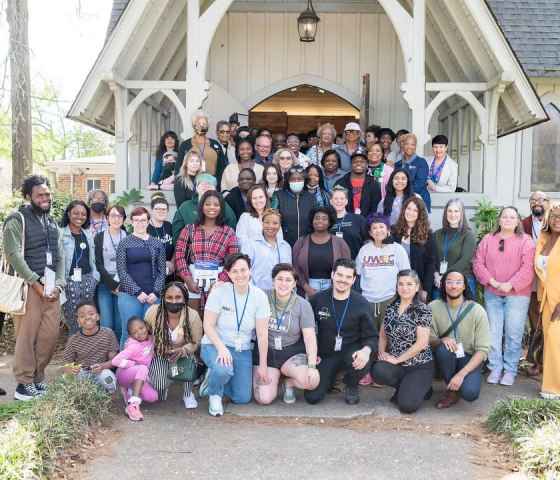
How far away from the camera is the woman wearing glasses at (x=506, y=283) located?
650cm

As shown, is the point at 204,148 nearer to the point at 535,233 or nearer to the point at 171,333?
the point at 171,333

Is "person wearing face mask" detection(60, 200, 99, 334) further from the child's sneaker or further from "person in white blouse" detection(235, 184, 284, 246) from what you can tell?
"person in white blouse" detection(235, 184, 284, 246)

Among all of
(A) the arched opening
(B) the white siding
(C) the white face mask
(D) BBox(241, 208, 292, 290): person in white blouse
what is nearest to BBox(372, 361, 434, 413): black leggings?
(D) BBox(241, 208, 292, 290): person in white blouse

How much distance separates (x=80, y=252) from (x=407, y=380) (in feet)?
10.7

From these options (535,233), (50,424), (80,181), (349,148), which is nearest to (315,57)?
(349,148)

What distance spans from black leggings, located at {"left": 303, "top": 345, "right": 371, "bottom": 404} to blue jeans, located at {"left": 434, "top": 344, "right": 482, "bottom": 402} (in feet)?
2.11

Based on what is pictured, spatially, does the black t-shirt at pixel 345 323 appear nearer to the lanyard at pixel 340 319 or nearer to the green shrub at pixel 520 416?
the lanyard at pixel 340 319

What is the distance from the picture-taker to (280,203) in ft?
22.2

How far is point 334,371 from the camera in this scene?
6.03m

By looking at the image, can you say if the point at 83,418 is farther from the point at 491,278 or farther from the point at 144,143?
the point at 144,143

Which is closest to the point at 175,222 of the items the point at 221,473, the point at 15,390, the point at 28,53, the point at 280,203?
the point at 280,203

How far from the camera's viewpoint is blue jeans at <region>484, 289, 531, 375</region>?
6566mm

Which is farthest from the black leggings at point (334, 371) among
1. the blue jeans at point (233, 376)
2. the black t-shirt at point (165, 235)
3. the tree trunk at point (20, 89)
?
the tree trunk at point (20, 89)

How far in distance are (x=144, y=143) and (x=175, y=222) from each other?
12.9ft
